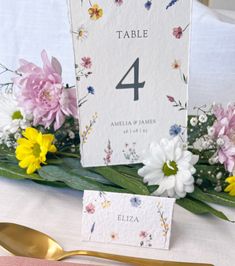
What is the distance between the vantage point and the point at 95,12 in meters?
0.72

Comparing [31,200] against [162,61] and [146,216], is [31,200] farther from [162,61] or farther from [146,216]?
[162,61]

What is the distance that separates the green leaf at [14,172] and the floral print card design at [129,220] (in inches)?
6.4

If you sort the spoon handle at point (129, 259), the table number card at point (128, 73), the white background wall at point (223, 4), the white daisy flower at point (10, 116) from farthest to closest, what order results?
the white background wall at point (223, 4) < the white daisy flower at point (10, 116) < the table number card at point (128, 73) < the spoon handle at point (129, 259)

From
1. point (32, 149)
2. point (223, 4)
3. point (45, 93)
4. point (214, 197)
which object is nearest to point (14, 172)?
point (32, 149)

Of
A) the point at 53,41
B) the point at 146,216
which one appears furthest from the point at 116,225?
the point at 53,41

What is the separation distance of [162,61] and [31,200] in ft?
1.10

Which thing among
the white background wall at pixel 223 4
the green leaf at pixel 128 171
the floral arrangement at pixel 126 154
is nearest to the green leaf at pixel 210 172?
the floral arrangement at pixel 126 154

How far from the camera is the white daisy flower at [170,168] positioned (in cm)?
74

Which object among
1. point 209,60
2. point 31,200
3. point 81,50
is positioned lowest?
point 31,200

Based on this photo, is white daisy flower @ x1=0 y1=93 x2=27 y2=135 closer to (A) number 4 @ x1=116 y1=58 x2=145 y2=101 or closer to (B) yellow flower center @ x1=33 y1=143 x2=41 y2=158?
(B) yellow flower center @ x1=33 y1=143 x2=41 y2=158

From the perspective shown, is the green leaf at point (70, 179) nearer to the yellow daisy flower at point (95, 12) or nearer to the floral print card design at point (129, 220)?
the floral print card design at point (129, 220)

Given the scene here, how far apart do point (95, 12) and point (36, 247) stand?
38 cm

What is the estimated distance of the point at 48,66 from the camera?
2.62ft

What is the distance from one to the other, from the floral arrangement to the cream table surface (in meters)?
0.02
